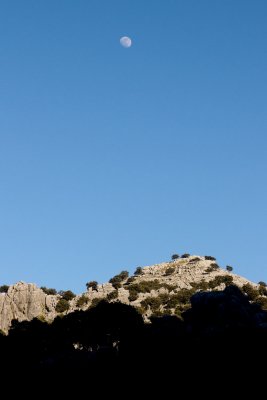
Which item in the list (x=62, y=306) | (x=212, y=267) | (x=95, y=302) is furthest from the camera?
(x=212, y=267)

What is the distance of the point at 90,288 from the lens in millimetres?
156500

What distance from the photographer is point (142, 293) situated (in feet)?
456

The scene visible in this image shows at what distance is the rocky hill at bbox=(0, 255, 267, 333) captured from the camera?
12488 cm

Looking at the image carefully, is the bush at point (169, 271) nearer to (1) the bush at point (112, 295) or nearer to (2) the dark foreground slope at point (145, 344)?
(1) the bush at point (112, 295)

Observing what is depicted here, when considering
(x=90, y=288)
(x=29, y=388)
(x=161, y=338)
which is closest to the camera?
(x=29, y=388)

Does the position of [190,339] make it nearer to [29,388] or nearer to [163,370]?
[163,370]

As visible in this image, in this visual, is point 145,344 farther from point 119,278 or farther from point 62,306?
point 119,278

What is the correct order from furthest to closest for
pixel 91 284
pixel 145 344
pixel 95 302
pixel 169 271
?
pixel 91 284, pixel 169 271, pixel 95 302, pixel 145 344

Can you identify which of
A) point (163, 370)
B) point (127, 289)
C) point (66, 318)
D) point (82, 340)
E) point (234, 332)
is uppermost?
point (127, 289)

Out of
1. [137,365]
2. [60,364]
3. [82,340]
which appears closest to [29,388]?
[60,364]

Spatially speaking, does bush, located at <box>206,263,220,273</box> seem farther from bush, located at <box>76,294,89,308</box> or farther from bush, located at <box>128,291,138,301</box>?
bush, located at <box>76,294,89,308</box>

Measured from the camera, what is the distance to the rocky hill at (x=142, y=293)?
124875 millimetres

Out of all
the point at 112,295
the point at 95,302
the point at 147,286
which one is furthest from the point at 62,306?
the point at 147,286

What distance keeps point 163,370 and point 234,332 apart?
1661cm
